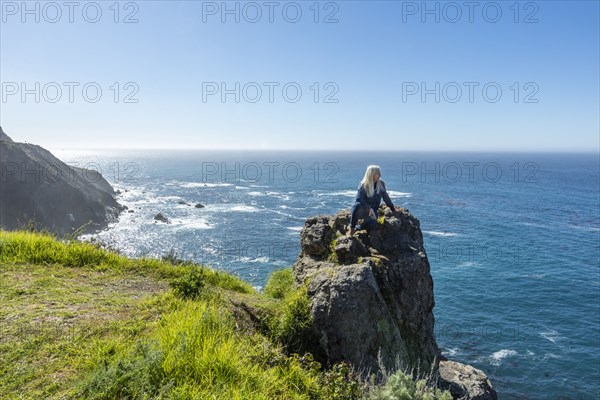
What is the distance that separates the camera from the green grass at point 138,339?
228 inches

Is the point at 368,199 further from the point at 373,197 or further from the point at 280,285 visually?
the point at 280,285

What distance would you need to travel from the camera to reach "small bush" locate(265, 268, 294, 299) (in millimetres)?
13648

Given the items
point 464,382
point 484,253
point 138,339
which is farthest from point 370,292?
point 484,253

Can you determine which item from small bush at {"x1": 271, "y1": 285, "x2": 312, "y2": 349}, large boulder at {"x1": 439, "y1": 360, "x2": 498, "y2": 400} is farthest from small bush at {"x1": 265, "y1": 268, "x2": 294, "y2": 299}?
large boulder at {"x1": 439, "y1": 360, "x2": 498, "y2": 400}

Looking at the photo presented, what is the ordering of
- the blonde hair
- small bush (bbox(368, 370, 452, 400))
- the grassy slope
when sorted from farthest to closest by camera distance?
the blonde hair → small bush (bbox(368, 370, 452, 400)) → the grassy slope

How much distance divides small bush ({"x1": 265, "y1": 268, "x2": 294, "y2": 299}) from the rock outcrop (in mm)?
49505

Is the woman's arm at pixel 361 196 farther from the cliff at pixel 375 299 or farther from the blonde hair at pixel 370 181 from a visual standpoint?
the cliff at pixel 375 299

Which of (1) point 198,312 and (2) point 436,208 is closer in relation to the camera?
(1) point 198,312

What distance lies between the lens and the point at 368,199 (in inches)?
502

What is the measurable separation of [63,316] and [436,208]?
85466mm

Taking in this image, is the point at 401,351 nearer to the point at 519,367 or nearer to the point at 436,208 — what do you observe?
the point at 519,367

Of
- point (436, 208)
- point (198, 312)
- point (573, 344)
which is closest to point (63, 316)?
point (198, 312)

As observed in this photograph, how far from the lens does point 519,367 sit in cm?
2812

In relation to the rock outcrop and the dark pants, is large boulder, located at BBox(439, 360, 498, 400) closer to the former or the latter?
the dark pants
